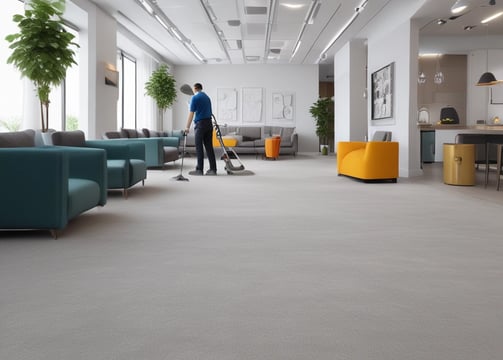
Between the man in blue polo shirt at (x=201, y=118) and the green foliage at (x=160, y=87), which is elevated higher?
the green foliage at (x=160, y=87)

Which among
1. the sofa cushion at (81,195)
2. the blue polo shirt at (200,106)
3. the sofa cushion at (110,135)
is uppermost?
the blue polo shirt at (200,106)

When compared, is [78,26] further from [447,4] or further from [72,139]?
[447,4]

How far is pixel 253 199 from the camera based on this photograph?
578 cm

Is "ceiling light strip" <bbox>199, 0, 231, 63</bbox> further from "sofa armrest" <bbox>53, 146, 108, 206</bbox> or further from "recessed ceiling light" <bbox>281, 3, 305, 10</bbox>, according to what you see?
"sofa armrest" <bbox>53, 146, 108, 206</bbox>

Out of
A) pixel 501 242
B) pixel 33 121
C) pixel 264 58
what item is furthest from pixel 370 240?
pixel 264 58

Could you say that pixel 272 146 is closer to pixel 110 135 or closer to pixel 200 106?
pixel 200 106

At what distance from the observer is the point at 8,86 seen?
743 centimetres

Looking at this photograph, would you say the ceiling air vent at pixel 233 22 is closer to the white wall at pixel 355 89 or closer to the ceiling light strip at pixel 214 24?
the ceiling light strip at pixel 214 24

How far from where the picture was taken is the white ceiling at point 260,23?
30.8ft

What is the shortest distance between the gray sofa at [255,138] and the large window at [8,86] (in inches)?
279

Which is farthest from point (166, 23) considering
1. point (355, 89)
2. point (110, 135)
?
point (355, 89)

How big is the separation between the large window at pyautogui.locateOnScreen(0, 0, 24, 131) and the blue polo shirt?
2.79 m

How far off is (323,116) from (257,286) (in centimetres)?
1451

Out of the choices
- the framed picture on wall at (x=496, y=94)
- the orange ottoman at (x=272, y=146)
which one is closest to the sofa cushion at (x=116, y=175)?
the orange ottoman at (x=272, y=146)
